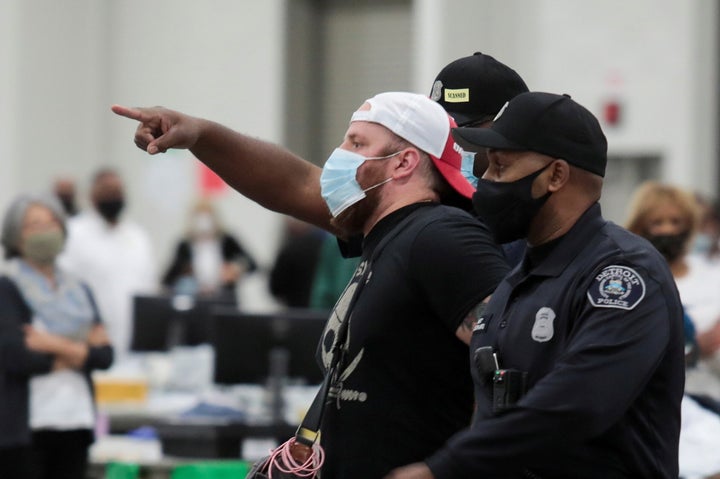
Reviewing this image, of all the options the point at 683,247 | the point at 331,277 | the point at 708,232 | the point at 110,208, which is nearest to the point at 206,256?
the point at 110,208

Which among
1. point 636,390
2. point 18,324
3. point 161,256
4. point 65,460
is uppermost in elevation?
point 636,390

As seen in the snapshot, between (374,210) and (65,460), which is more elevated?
(374,210)

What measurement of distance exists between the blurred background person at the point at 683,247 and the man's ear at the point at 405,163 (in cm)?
231

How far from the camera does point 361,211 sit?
360cm

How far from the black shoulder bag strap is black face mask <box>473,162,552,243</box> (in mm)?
370

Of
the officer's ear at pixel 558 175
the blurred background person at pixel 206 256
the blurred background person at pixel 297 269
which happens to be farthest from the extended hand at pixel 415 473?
the blurred background person at pixel 206 256

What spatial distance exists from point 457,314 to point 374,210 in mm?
423

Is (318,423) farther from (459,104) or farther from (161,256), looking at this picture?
(161,256)

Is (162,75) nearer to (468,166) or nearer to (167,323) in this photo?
(167,323)

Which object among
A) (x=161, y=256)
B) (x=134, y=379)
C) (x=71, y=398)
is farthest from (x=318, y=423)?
(x=161, y=256)

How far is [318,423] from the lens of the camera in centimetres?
343

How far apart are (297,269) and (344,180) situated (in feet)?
29.9

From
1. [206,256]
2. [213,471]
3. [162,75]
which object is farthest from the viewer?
[162,75]

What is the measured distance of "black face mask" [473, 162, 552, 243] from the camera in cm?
304
